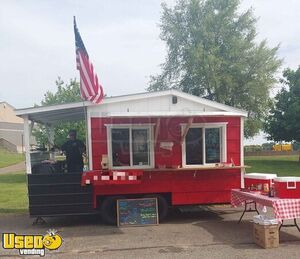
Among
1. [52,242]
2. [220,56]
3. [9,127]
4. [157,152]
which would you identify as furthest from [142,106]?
[9,127]

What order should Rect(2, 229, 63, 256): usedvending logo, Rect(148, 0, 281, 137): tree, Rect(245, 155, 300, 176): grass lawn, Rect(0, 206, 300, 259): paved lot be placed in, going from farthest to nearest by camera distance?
Rect(148, 0, 281, 137): tree → Rect(245, 155, 300, 176): grass lawn → Rect(2, 229, 63, 256): usedvending logo → Rect(0, 206, 300, 259): paved lot

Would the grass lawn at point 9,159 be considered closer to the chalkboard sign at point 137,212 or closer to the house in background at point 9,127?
the house in background at point 9,127

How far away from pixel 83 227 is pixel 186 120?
11.4 ft

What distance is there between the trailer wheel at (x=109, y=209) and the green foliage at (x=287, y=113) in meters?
21.8

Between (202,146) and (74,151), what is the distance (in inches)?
124

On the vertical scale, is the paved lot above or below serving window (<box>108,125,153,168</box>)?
below

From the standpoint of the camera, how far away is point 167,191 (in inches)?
387

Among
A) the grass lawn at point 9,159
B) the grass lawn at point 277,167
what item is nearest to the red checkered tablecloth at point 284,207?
the grass lawn at point 277,167

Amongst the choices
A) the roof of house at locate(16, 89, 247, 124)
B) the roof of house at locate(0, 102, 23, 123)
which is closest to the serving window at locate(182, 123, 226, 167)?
the roof of house at locate(16, 89, 247, 124)

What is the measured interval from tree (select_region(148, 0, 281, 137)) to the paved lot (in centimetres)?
1889

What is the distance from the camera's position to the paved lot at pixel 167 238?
707cm

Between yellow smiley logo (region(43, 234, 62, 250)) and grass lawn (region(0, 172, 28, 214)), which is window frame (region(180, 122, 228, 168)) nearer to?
yellow smiley logo (region(43, 234, 62, 250))

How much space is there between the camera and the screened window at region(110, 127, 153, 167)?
986 centimetres

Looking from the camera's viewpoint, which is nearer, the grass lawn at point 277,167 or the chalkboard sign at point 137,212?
the chalkboard sign at point 137,212
